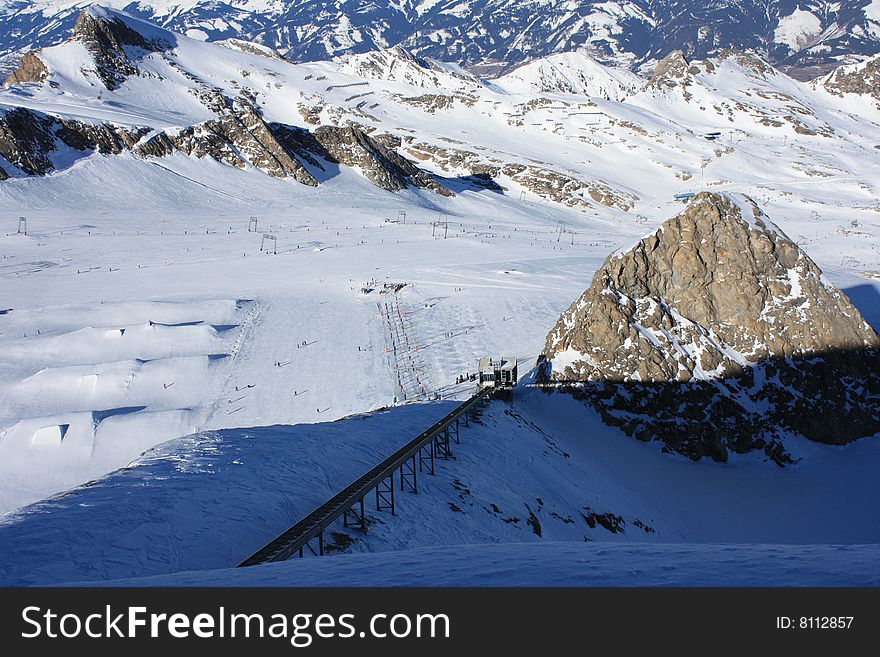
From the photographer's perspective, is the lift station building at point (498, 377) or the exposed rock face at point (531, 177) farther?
the exposed rock face at point (531, 177)

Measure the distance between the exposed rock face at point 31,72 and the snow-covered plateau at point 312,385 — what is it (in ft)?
45.7

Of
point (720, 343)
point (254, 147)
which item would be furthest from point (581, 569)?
point (254, 147)

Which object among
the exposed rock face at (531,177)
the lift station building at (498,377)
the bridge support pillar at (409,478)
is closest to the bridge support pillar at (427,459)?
the bridge support pillar at (409,478)

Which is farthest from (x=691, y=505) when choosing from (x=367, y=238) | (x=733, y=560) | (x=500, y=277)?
(x=367, y=238)

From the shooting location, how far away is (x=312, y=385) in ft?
139

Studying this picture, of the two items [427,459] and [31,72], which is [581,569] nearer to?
[427,459]

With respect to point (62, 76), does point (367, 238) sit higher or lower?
lower

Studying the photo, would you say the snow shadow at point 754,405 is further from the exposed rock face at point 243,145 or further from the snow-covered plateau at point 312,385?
the exposed rock face at point 243,145

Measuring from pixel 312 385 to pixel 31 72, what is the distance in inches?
6288

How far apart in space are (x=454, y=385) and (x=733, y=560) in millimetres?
33129

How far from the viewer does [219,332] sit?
4931 centimetres

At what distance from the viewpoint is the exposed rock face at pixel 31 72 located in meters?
149

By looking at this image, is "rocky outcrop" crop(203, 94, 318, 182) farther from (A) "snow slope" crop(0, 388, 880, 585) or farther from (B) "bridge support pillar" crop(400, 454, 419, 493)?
(B) "bridge support pillar" crop(400, 454, 419, 493)

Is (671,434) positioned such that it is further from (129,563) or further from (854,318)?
(129,563)
